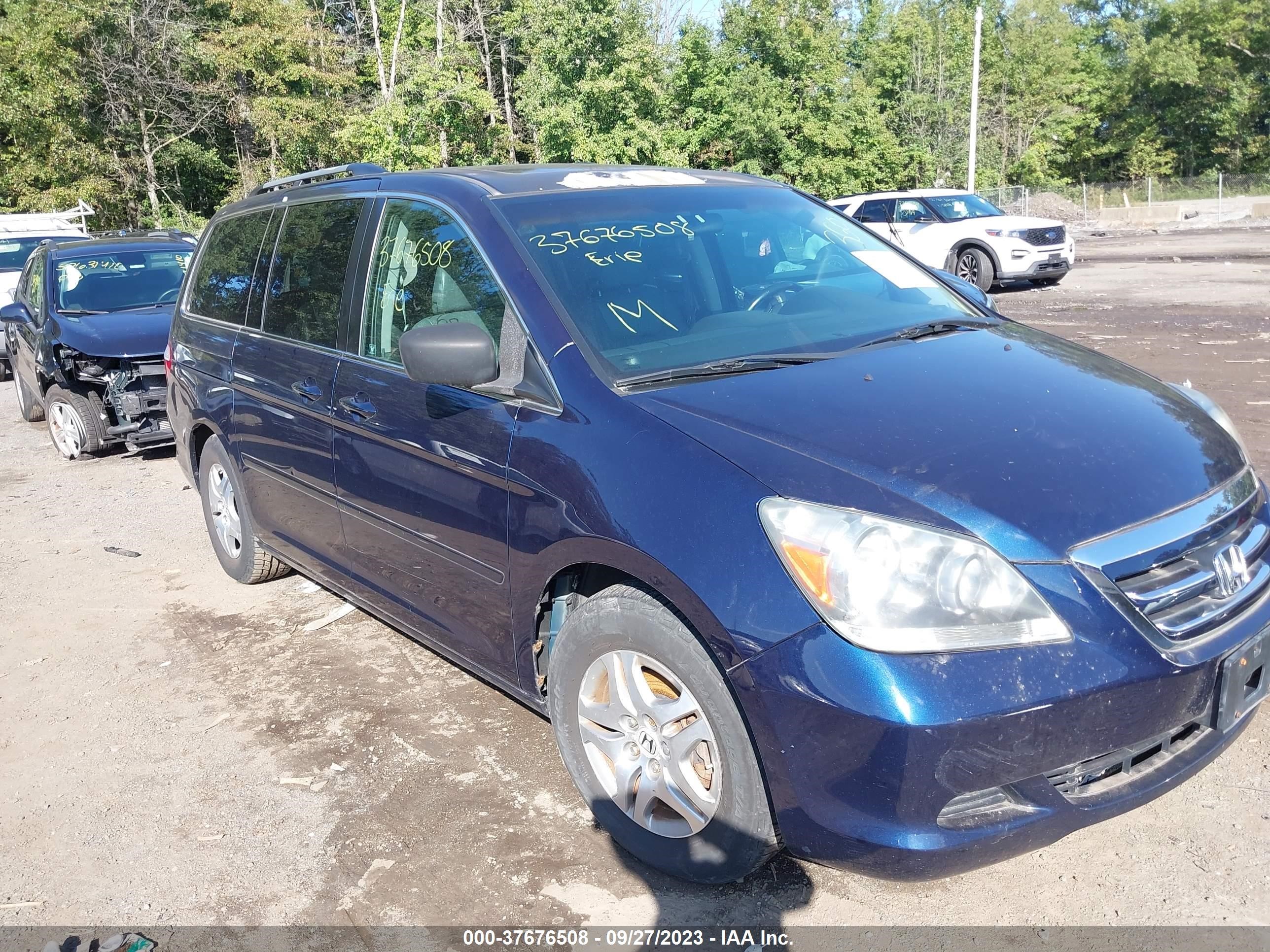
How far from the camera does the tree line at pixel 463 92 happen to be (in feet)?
103

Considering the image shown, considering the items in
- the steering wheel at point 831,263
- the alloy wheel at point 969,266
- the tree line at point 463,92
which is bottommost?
the alloy wheel at point 969,266

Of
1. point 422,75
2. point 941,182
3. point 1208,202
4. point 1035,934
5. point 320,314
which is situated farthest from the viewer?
point 1208,202

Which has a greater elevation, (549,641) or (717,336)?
(717,336)

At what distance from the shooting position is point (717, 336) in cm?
342

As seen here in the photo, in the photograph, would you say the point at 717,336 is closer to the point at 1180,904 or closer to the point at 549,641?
the point at 549,641

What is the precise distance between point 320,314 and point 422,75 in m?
27.7

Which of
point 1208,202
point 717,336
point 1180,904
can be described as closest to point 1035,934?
point 1180,904

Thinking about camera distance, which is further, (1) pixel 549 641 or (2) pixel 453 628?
(2) pixel 453 628

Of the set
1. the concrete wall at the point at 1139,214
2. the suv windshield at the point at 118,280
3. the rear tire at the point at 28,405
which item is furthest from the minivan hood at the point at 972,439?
the concrete wall at the point at 1139,214

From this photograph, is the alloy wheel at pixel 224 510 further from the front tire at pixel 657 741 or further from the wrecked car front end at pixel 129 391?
the wrecked car front end at pixel 129 391

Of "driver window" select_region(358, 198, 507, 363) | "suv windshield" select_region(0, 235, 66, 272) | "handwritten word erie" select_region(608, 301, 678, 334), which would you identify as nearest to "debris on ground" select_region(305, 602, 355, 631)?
"driver window" select_region(358, 198, 507, 363)

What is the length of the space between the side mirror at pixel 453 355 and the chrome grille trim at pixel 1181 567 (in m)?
1.70

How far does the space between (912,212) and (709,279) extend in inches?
655

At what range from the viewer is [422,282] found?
3.78 m
